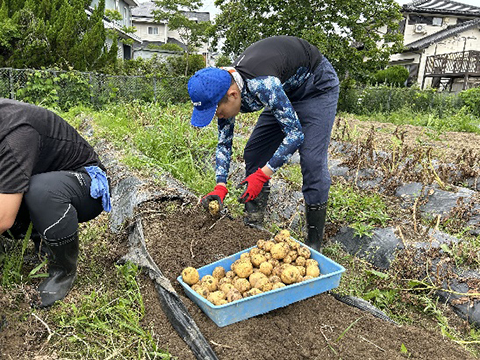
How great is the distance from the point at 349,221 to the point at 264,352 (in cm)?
180

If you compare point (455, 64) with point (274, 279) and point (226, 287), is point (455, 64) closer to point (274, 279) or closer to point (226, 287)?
point (274, 279)

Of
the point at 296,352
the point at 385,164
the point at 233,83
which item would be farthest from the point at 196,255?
the point at 385,164

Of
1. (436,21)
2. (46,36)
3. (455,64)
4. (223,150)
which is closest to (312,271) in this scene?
(223,150)

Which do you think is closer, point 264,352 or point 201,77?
point 264,352

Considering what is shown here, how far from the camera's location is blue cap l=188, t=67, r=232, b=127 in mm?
2092

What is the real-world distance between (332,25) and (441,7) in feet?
69.0

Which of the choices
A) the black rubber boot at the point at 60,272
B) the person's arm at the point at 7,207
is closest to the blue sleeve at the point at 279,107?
the black rubber boot at the point at 60,272

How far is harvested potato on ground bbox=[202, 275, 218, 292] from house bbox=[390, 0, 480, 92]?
2040 centimetres

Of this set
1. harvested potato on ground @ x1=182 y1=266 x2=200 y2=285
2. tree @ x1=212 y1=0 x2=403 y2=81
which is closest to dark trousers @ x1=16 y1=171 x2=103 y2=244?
harvested potato on ground @ x1=182 y1=266 x2=200 y2=285

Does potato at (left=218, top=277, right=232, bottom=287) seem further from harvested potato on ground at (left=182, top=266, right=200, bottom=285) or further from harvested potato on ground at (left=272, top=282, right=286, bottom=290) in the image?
harvested potato on ground at (left=272, top=282, right=286, bottom=290)

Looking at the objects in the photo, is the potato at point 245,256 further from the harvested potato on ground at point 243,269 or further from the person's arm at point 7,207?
the person's arm at point 7,207

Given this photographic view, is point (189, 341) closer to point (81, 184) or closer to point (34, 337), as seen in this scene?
point (34, 337)

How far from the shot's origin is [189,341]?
168 cm

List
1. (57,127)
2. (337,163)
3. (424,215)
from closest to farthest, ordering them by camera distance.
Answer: (57,127) → (424,215) → (337,163)
